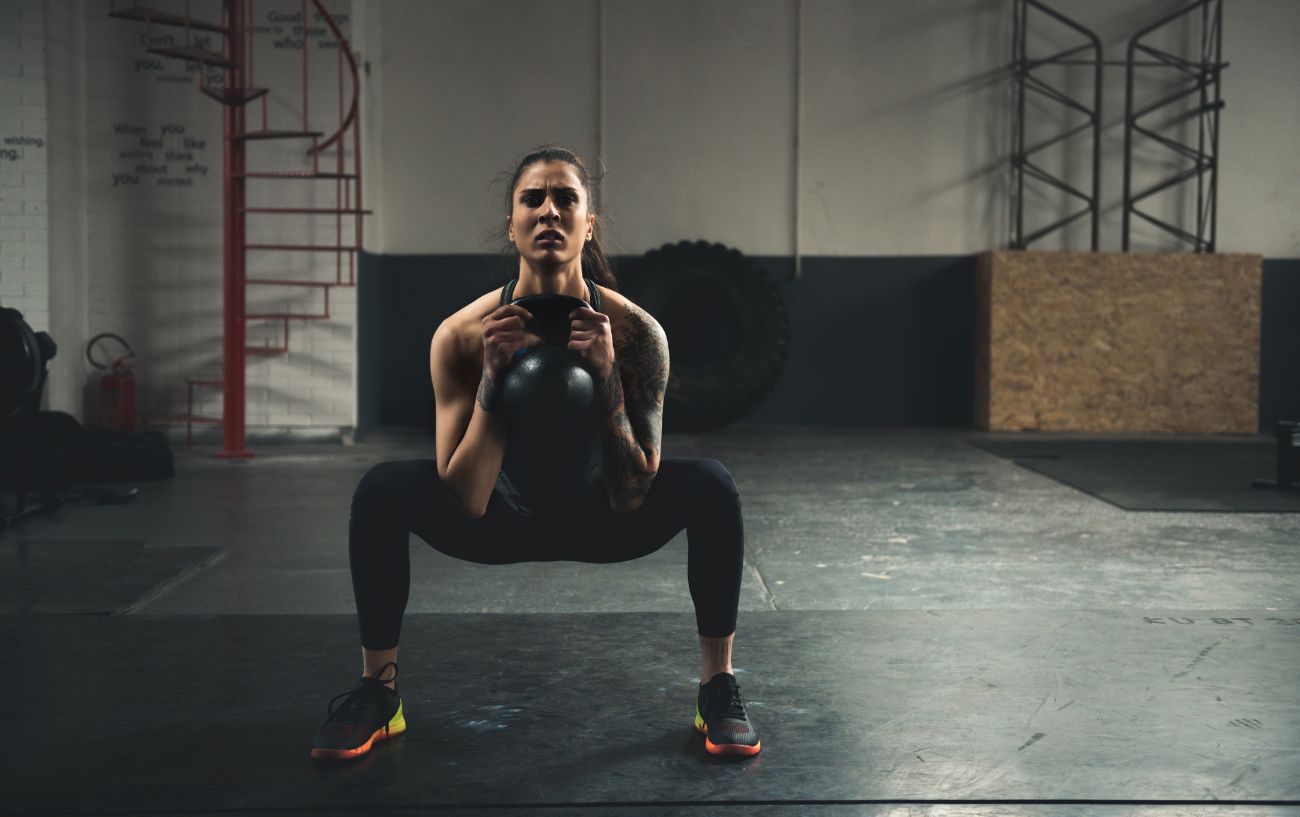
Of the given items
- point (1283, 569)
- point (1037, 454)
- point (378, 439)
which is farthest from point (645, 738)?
point (378, 439)

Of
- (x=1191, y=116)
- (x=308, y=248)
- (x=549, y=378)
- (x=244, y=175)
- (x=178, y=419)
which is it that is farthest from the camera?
(x=1191, y=116)

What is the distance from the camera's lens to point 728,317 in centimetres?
834

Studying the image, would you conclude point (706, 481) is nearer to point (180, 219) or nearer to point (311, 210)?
point (311, 210)

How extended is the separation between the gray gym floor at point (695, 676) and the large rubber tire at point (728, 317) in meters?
3.65

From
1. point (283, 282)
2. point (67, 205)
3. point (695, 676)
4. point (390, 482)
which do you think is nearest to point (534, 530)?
point (390, 482)

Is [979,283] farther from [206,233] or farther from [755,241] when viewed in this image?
[206,233]

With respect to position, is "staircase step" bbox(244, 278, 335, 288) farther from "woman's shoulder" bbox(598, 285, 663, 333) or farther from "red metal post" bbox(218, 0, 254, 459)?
"woman's shoulder" bbox(598, 285, 663, 333)

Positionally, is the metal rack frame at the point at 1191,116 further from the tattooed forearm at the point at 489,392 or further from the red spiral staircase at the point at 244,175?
the tattooed forearm at the point at 489,392

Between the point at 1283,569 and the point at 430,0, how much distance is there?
649 centimetres

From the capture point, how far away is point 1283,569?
11.8 feet

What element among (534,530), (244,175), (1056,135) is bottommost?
(534,530)

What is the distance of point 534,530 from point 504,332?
0.35 metres

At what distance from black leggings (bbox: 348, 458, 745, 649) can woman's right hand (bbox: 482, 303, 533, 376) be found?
0.27 m

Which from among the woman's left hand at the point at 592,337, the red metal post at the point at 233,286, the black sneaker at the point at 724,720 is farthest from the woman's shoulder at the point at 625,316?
the red metal post at the point at 233,286
